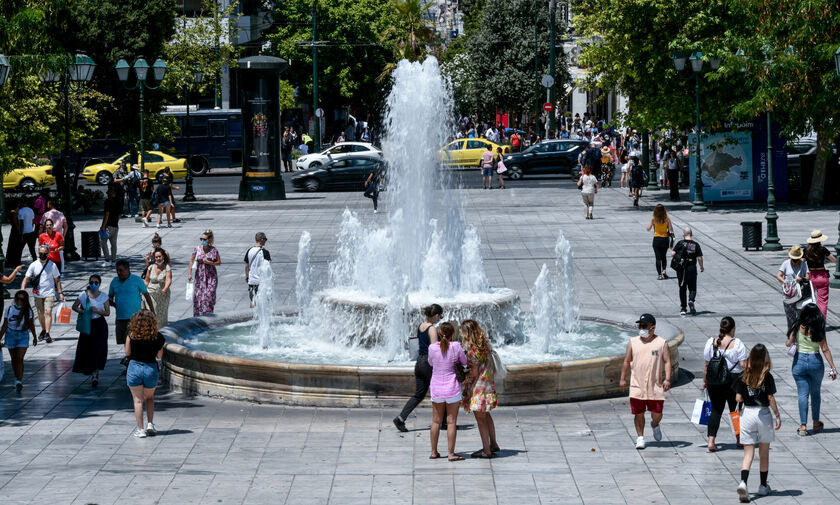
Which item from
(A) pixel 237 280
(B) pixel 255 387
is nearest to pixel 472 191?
(A) pixel 237 280

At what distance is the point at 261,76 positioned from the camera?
3959cm

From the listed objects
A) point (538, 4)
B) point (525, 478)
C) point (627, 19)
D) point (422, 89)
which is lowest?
point (525, 478)

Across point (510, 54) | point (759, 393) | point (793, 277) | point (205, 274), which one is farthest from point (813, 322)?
point (510, 54)

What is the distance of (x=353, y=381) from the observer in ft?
43.2

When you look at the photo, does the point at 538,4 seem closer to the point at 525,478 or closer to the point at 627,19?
the point at 627,19

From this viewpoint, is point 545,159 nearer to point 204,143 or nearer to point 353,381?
point 204,143

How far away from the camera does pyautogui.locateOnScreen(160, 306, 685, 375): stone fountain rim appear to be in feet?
43.3

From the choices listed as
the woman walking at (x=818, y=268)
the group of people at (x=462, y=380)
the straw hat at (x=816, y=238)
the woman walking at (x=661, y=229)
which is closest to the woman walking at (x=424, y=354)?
the group of people at (x=462, y=380)

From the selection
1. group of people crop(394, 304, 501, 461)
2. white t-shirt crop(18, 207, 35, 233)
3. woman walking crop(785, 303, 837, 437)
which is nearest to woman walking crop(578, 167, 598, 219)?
white t-shirt crop(18, 207, 35, 233)

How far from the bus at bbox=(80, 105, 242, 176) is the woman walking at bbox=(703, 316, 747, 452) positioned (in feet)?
151

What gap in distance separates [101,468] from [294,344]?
5.59 metres

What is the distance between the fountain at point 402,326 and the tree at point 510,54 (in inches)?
2064

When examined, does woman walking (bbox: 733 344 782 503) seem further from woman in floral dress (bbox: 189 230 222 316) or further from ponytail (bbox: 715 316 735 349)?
woman in floral dress (bbox: 189 230 222 316)

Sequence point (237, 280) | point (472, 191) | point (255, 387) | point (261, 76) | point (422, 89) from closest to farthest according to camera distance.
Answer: point (255, 387) < point (422, 89) < point (237, 280) < point (261, 76) < point (472, 191)
